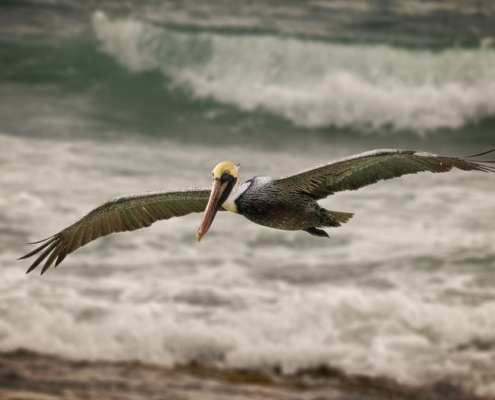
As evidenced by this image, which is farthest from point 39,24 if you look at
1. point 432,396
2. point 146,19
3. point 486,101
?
point 432,396

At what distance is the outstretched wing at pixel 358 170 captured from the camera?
473 centimetres

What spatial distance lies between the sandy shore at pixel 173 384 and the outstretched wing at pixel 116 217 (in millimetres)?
2147

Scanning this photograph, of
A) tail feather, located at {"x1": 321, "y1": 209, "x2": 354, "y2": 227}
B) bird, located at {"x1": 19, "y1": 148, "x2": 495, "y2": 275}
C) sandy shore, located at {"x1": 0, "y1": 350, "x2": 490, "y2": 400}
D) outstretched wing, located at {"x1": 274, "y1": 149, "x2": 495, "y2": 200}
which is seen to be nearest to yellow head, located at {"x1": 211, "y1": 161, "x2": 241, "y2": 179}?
bird, located at {"x1": 19, "y1": 148, "x2": 495, "y2": 275}

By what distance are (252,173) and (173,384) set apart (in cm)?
665

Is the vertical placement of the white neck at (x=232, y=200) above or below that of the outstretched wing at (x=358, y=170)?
below

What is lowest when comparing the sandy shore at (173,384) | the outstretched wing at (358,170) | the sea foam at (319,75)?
the sandy shore at (173,384)

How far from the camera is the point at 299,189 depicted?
495 centimetres

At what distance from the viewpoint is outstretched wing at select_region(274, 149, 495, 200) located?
473cm

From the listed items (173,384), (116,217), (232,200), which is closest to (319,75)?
(173,384)

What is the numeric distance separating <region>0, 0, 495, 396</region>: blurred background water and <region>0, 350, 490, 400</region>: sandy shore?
0.21 m

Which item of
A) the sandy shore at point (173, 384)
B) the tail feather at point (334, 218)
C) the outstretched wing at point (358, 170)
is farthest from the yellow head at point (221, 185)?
the sandy shore at point (173, 384)

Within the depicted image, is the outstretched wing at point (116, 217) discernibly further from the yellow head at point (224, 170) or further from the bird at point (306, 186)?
the yellow head at point (224, 170)

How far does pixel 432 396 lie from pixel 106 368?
3143 millimetres

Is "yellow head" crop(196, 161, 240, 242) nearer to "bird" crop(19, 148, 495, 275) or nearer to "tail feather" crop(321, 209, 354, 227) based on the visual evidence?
"bird" crop(19, 148, 495, 275)
